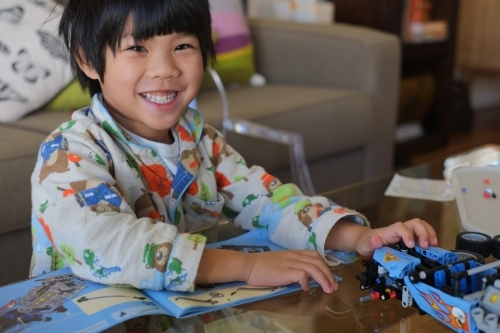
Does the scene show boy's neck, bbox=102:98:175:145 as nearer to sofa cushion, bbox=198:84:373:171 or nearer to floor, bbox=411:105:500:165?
sofa cushion, bbox=198:84:373:171

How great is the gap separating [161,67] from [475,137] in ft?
8.14

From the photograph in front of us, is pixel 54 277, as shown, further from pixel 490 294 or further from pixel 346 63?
pixel 346 63

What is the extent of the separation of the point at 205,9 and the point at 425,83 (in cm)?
194

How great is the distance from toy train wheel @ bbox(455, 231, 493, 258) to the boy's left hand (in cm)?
7

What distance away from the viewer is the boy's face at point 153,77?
846 millimetres

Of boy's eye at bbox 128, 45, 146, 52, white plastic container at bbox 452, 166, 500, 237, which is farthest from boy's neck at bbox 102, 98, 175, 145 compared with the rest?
white plastic container at bbox 452, 166, 500, 237

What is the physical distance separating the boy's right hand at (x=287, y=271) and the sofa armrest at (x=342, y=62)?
4.01 ft

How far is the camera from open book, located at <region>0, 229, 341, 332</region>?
664 mm

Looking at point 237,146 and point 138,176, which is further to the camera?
point 237,146

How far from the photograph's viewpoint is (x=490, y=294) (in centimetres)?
61

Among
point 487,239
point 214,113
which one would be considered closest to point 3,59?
point 214,113

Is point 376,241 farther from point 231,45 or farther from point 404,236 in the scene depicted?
point 231,45

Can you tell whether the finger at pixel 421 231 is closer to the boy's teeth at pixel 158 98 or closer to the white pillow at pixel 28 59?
the boy's teeth at pixel 158 98

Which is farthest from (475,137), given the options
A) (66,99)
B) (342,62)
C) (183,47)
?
(183,47)
